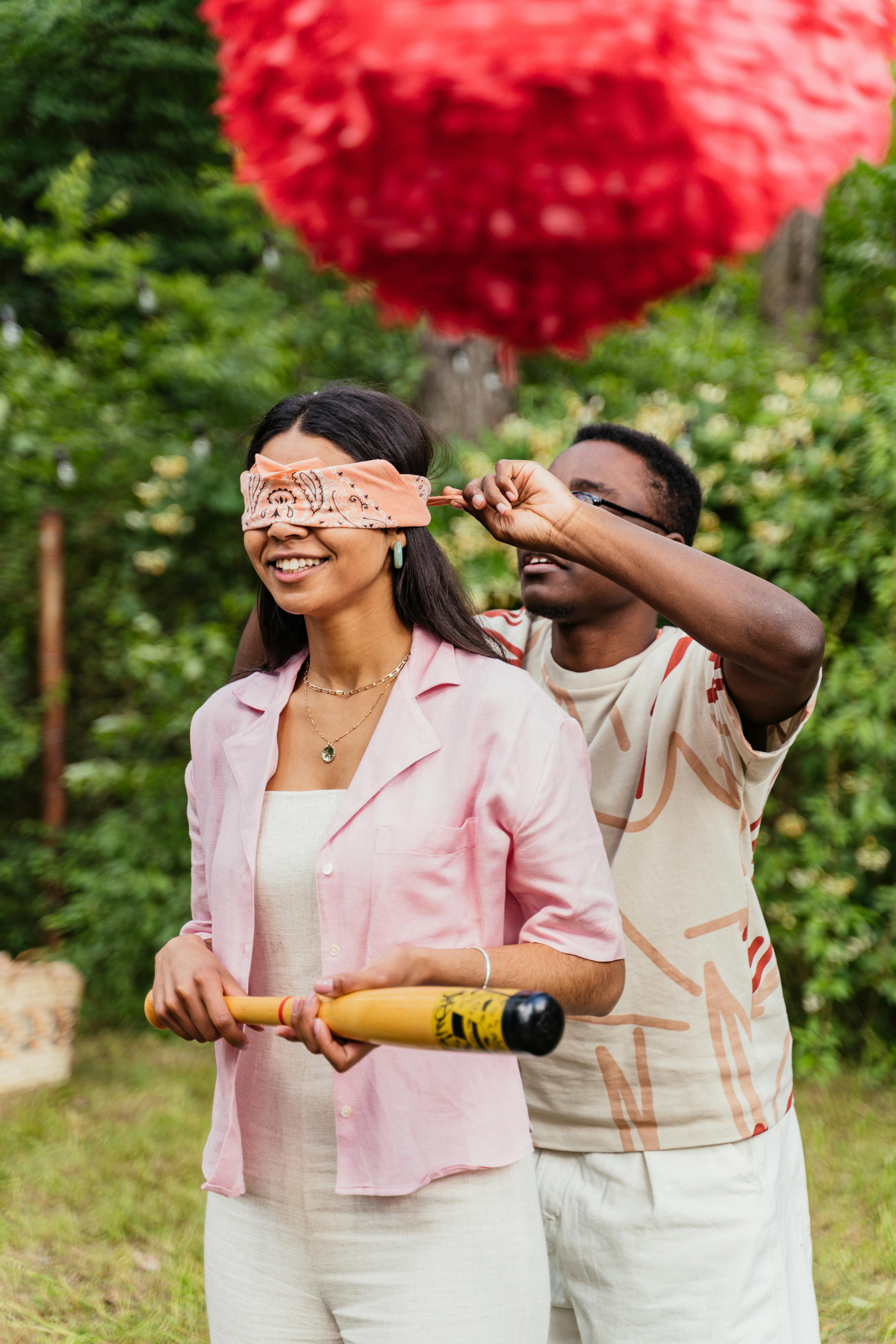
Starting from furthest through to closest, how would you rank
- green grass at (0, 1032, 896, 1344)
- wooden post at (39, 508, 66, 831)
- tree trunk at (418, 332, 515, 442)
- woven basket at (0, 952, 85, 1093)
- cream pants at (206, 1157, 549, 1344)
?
1. wooden post at (39, 508, 66, 831)
2. tree trunk at (418, 332, 515, 442)
3. woven basket at (0, 952, 85, 1093)
4. green grass at (0, 1032, 896, 1344)
5. cream pants at (206, 1157, 549, 1344)

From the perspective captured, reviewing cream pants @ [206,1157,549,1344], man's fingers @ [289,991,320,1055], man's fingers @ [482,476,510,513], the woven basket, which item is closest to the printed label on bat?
man's fingers @ [289,991,320,1055]

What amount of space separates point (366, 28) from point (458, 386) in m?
4.75

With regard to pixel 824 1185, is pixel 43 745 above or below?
above

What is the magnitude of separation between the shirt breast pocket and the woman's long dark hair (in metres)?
0.33

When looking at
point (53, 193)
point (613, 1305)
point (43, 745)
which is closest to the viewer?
point (613, 1305)

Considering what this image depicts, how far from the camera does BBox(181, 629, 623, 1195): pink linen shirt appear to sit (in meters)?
1.52

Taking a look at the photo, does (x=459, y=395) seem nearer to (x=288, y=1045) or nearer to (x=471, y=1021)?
(x=288, y=1045)

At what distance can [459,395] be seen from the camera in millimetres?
5316

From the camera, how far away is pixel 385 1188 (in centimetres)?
149

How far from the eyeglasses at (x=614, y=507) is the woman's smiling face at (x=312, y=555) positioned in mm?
570

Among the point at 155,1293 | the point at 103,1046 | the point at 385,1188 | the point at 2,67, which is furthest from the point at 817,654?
the point at 103,1046

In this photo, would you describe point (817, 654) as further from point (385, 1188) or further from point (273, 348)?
point (273, 348)

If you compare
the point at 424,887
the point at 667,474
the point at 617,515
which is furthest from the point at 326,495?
the point at 667,474

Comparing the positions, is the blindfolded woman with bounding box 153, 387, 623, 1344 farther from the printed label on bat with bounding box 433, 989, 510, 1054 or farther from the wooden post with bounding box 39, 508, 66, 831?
the wooden post with bounding box 39, 508, 66, 831
